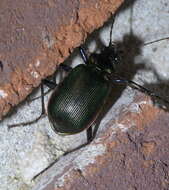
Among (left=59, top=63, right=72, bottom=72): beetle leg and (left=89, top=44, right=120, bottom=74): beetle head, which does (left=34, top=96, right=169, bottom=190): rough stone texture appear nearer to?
(left=59, top=63, right=72, bottom=72): beetle leg

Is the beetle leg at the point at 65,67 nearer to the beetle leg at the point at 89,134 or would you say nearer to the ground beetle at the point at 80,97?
the ground beetle at the point at 80,97

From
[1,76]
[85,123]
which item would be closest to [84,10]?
[1,76]

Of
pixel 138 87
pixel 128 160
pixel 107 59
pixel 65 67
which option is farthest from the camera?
pixel 107 59

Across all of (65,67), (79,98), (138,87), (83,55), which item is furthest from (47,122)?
(138,87)

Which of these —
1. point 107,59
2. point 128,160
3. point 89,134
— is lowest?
point 107,59

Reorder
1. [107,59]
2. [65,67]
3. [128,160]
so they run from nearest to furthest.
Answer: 1. [128,160]
2. [65,67]
3. [107,59]

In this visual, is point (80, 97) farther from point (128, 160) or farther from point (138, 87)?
point (128, 160)

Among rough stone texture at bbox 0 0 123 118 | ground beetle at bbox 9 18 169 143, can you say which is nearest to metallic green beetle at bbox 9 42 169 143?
ground beetle at bbox 9 18 169 143

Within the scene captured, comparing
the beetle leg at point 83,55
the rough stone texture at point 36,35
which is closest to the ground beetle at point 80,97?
the beetle leg at point 83,55
